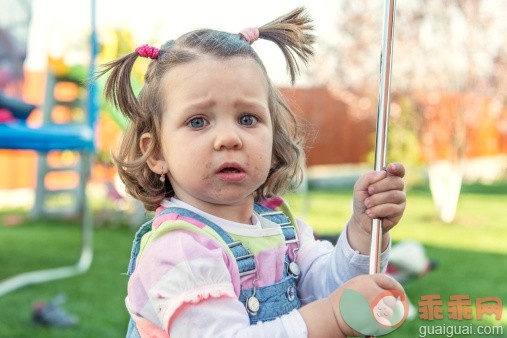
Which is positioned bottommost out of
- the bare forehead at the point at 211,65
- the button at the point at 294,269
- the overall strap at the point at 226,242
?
the button at the point at 294,269

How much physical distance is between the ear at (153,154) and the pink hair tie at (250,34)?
0.70 ft

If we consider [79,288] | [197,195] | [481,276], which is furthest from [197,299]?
[481,276]

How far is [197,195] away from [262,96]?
7.0 inches

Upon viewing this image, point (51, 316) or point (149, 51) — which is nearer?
point (149, 51)

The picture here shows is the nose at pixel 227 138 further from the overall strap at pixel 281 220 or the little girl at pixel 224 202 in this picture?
the overall strap at pixel 281 220

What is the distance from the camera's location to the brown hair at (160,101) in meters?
1.21

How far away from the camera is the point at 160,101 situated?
1217 millimetres

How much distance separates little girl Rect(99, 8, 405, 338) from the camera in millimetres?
1058

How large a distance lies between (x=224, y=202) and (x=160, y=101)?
0.61ft

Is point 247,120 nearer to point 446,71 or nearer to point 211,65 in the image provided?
point 211,65

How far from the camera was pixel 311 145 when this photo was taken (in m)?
1.53

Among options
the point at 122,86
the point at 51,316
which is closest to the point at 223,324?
the point at 122,86

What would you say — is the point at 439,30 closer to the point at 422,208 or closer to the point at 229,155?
the point at 422,208

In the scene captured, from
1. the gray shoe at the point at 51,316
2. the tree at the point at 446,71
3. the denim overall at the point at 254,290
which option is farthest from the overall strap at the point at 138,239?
the tree at the point at 446,71
